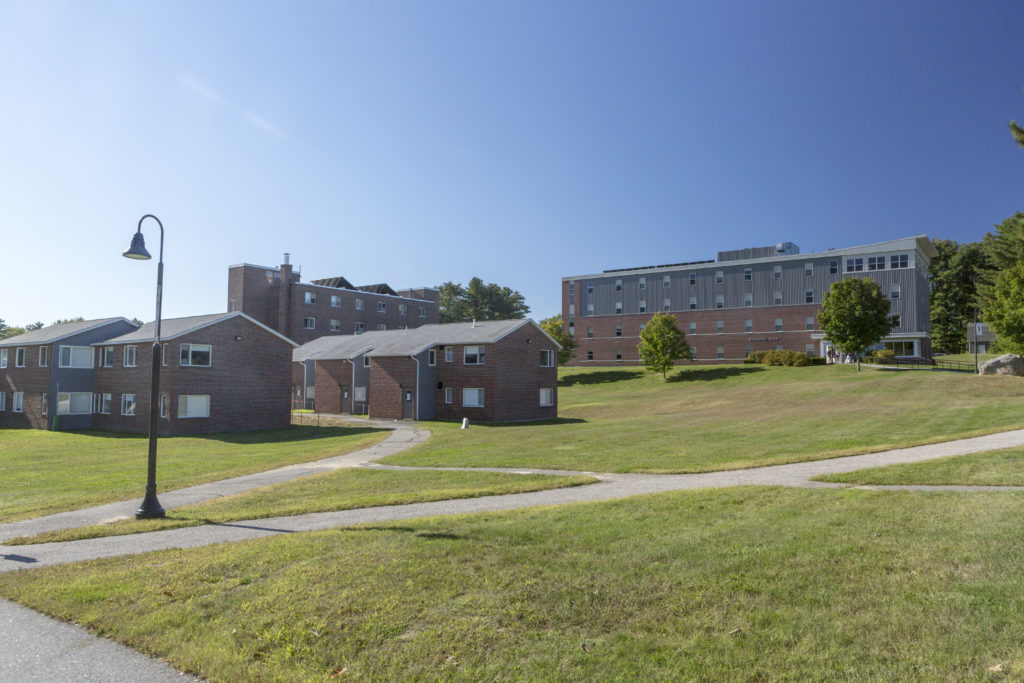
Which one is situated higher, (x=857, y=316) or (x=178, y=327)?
(x=857, y=316)

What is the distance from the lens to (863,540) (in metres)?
8.55

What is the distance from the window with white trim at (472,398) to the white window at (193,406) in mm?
17317

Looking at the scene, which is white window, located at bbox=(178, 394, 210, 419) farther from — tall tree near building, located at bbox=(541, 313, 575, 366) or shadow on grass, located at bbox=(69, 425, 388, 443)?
tall tree near building, located at bbox=(541, 313, 575, 366)

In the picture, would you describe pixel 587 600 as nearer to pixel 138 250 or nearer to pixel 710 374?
pixel 138 250

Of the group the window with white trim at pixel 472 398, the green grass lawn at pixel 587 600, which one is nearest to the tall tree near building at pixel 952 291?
the window with white trim at pixel 472 398

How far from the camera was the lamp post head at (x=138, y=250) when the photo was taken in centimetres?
1446

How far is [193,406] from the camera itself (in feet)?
134

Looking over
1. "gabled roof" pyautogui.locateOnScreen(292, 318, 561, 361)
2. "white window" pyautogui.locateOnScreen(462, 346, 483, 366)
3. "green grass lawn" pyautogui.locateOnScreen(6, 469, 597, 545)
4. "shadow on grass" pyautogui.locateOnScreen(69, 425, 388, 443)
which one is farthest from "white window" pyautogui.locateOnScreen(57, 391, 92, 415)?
"green grass lawn" pyautogui.locateOnScreen(6, 469, 597, 545)

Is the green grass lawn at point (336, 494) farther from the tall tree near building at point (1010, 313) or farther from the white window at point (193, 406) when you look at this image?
Answer: the tall tree near building at point (1010, 313)

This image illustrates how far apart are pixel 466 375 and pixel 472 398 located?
1830mm

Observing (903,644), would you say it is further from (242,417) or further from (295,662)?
(242,417)

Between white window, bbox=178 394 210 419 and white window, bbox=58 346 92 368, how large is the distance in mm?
13216

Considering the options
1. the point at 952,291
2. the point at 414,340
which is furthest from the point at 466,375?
the point at 952,291

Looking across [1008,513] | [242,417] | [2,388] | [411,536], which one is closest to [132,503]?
[411,536]
